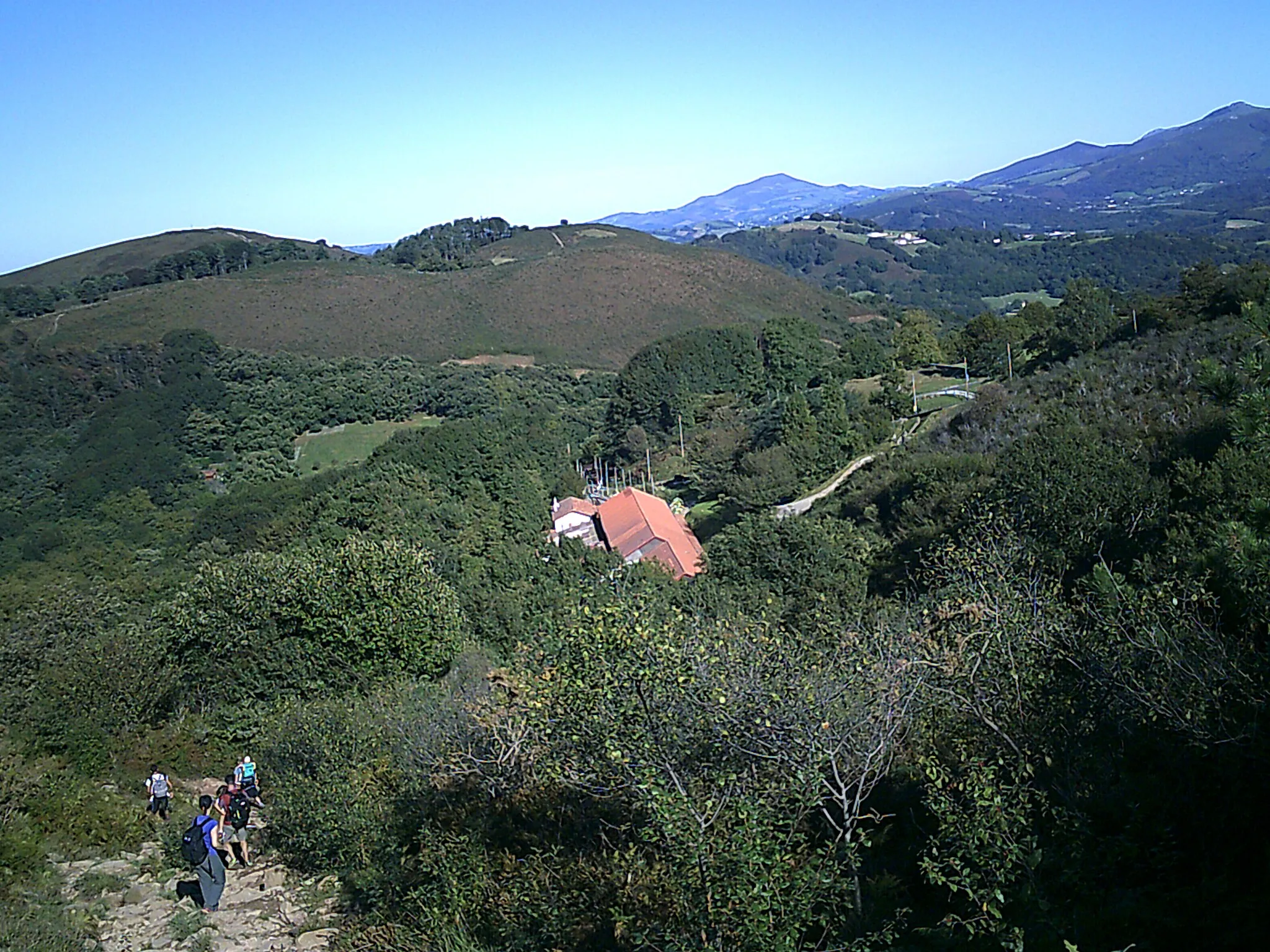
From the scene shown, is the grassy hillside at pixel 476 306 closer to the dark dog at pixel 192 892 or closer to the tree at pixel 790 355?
the tree at pixel 790 355

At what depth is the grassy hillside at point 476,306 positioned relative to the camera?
65.6m

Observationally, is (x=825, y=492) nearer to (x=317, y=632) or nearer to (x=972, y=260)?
(x=317, y=632)

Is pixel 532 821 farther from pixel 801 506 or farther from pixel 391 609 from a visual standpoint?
pixel 801 506

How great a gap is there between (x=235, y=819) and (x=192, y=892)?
100cm

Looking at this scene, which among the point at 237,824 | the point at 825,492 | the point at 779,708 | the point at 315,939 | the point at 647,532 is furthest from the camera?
the point at 825,492

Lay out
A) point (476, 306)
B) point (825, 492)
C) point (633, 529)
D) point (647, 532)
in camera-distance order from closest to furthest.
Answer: point (647, 532) → point (633, 529) → point (825, 492) → point (476, 306)

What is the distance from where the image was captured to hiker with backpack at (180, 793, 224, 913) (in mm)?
6957

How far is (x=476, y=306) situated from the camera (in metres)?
74.0

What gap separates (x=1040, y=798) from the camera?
4.34m

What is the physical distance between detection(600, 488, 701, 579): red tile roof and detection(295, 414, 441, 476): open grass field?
18.8 metres

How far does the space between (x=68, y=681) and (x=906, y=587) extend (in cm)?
1121

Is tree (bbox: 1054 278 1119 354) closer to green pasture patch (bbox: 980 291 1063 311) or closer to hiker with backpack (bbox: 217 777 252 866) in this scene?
hiker with backpack (bbox: 217 777 252 866)

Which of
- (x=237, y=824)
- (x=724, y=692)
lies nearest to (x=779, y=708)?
(x=724, y=692)

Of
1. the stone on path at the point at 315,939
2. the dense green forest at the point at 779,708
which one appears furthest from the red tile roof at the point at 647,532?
the stone on path at the point at 315,939
